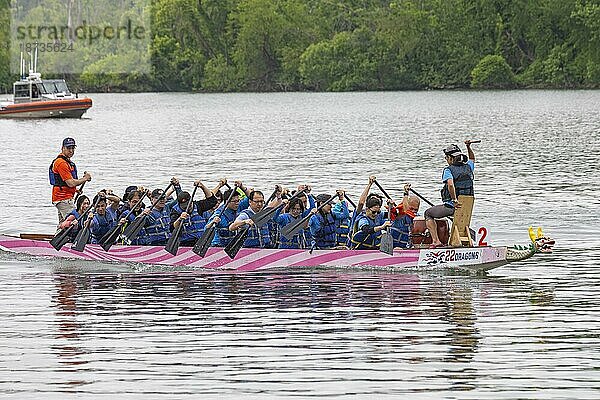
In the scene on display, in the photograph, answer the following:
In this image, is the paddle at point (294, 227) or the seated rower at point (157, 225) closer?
the paddle at point (294, 227)

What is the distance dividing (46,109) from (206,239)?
6284 centimetres

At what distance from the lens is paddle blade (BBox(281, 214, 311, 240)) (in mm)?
22188

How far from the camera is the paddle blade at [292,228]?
22188mm

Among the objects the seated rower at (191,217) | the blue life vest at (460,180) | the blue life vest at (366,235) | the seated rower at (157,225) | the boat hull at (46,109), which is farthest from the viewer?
the boat hull at (46,109)

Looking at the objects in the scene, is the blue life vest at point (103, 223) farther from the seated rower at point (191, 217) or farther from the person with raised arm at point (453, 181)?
the person with raised arm at point (453, 181)

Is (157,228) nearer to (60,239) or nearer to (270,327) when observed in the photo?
(60,239)

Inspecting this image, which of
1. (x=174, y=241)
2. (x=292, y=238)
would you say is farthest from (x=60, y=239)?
(x=292, y=238)

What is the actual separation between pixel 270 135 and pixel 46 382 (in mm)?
54306

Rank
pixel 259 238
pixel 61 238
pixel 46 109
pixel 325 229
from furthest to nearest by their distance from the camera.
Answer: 1. pixel 46 109
2. pixel 61 238
3. pixel 259 238
4. pixel 325 229

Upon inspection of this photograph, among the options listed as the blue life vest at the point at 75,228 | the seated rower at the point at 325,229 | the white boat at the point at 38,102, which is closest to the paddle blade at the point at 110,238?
the blue life vest at the point at 75,228

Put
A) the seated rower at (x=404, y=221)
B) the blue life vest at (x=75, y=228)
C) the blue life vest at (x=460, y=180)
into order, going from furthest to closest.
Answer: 1. the blue life vest at (x=75, y=228)
2. the seated rower at (x=404, y=221)
3. the blue life vest at (x=460, y=180)

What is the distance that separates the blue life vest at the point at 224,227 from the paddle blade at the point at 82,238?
2.40 meters

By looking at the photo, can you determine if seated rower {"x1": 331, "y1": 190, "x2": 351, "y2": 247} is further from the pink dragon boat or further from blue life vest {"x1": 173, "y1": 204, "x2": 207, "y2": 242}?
blue life vest {"x1": 173, "y1": 204, "x2": 207, "y2": 242}

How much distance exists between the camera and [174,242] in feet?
75.4
